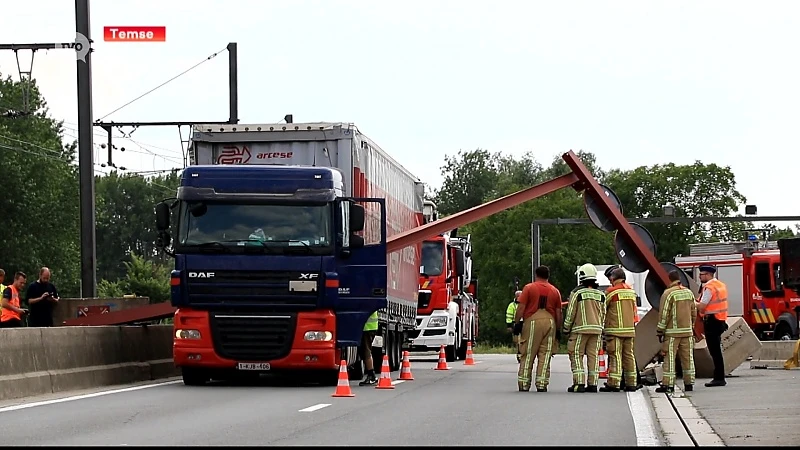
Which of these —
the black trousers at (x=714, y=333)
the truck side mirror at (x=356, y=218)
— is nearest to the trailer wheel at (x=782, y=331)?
the black trousers at (x=714, y=333)

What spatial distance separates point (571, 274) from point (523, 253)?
354 centimetres

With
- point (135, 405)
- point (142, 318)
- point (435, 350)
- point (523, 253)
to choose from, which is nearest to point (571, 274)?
point (523, 253)

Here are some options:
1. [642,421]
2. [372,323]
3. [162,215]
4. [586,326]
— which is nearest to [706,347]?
[586,326]

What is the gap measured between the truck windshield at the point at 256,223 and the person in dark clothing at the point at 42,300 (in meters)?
4.53

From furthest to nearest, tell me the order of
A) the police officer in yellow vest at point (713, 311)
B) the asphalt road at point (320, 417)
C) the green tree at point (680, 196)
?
the green tree at point (680, 196), the police officer in yellow vest at point (713, 311), the asphalt road at point (320, 417)

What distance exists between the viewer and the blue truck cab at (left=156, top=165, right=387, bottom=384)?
2123 cm

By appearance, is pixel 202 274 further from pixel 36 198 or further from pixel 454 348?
pixel 36 198

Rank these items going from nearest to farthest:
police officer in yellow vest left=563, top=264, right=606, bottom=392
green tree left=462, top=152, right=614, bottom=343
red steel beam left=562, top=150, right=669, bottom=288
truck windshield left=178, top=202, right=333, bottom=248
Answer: police officer in yellow vest left=563, top=264, right=606, bottom=392 → truck windshield left=178, top=202, right=333, bottom=248 → red steel beam left=562, top=150, right=669, bottom=288 → green tree left=462, top=152, right=614, bottom=343

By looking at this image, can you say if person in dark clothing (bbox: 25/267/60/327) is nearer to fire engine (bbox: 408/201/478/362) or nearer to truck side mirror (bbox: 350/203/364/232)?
truck side mirror (bbox: 350/203/364/232)

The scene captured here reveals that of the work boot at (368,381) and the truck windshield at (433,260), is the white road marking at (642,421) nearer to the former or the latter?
the work boot at (368,381)

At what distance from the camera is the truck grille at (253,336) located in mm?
21344

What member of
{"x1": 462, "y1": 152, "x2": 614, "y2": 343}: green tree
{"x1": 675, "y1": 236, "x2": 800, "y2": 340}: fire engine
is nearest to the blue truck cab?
{"x1": 675, "y1": 236, "x2": 800, "y2": 340}: fire engine

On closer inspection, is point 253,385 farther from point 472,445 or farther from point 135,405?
point 472,445

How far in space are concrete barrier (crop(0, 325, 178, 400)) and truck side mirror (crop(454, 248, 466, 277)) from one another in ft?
39.6
